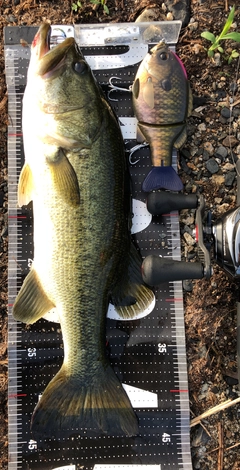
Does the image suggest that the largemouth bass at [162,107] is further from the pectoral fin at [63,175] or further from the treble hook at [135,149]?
the pectoral fin at [63,175]

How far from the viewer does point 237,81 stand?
313cm

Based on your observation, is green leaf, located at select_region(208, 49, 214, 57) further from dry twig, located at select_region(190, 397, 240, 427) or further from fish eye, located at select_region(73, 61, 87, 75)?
dry twig, located at select_region(190, 397, 240, 427)

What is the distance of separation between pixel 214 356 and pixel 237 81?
1993 mm

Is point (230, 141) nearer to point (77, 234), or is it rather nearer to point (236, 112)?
point (236, 112)

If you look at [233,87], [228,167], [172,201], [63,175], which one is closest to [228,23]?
[233,87]

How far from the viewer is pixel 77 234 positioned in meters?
2.40

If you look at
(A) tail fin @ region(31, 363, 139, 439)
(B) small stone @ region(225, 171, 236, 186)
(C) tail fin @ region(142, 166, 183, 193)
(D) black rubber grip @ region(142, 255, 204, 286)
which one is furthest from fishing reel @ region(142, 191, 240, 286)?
(A) tail fin @ region(31, 363, 139, 439)

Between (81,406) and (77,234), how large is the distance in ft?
3.45

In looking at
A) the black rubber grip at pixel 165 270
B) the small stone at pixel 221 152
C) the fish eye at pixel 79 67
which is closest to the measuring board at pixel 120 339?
the small stone at pixel 221 152

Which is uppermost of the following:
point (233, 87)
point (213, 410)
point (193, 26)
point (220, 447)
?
point (193, 26)

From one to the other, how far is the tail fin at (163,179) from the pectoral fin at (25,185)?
762 millimetres

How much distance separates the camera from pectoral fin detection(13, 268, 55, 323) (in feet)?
8.54

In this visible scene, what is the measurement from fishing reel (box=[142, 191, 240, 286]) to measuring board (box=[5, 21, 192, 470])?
0.35 meters

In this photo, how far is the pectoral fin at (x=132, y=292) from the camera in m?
2.62
